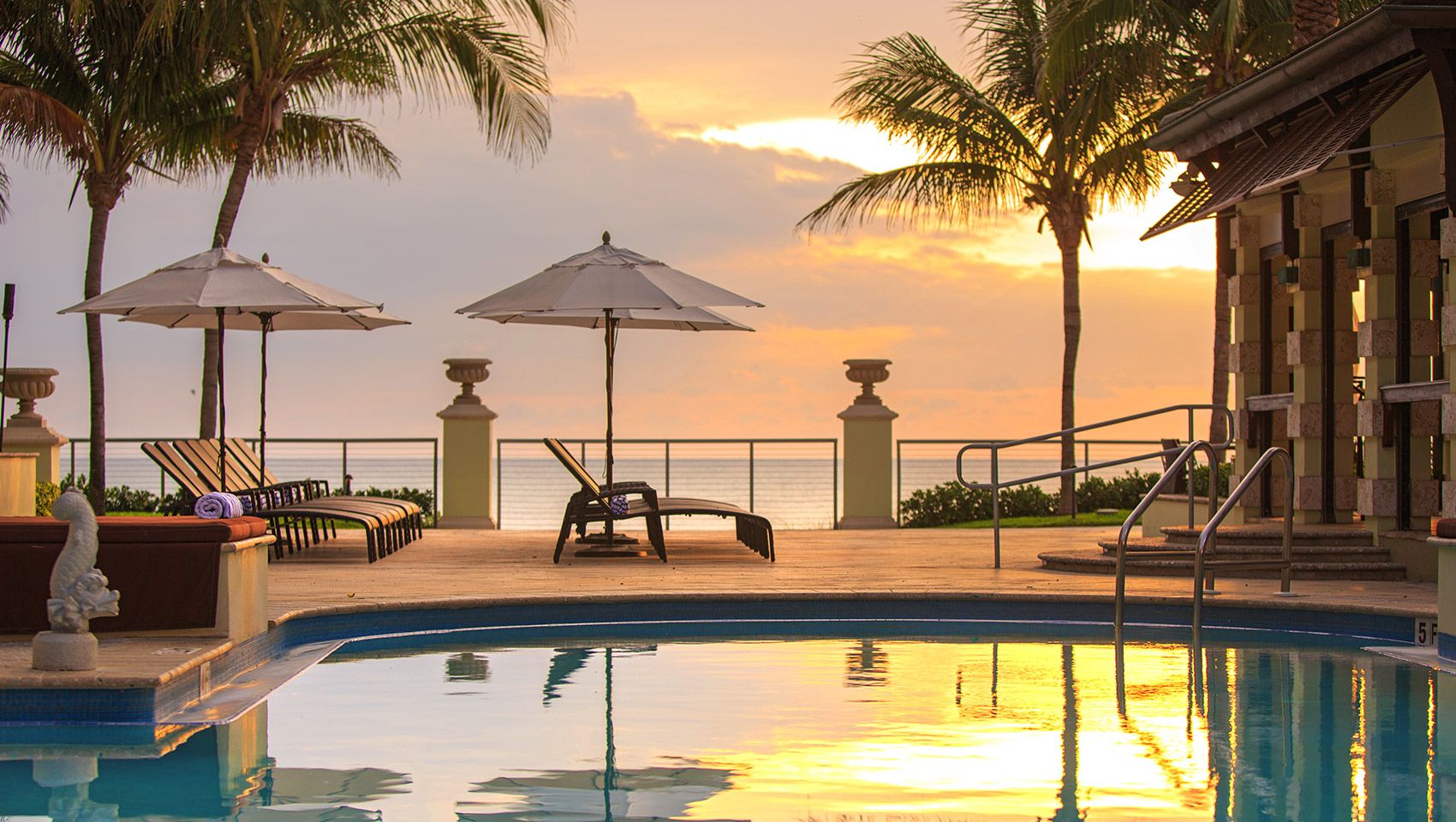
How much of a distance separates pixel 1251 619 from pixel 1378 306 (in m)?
2.89

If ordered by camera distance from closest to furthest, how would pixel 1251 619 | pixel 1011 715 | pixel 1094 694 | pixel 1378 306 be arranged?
pixel 1011 715 → pixel 1094 694 → pixel 1251 619 → pixel 1378 306

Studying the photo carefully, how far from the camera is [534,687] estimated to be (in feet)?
20.4

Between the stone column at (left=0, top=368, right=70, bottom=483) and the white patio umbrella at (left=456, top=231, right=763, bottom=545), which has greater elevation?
the white patio umbrella at (left=456, top=231, right=763, bottom=545)

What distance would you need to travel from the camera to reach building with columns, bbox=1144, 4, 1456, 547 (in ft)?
28.2

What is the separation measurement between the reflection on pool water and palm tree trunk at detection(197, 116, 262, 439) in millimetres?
10994

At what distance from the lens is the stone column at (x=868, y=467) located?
15883 millimetres

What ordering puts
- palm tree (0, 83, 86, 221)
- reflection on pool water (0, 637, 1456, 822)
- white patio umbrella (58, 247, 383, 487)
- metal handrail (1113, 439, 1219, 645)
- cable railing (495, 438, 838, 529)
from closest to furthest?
1. reflection on pool water (0, 637, 1456, 822)
2. metal handrail (1113, 439, 1219, 645)
3. white patio umbrella (58, 247, 383, 487)
4. palm tree (0, 83, 86, 221)
5. cable railing (495, 438, 838, 529)

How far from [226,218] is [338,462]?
3350 millimetres

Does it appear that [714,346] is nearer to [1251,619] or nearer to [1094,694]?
[1251,619]

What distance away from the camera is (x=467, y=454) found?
50.2ft

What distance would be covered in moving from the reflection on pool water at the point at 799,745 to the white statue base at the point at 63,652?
494 mm

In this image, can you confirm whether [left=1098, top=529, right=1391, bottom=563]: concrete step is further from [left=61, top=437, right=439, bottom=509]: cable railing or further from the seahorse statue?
[left=61, top=437, right=439, bottom=509]: cable railing

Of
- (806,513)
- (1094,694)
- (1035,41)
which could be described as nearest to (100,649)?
(1094,694)

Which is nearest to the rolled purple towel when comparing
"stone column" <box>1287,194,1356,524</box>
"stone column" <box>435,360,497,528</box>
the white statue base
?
the white statue base
